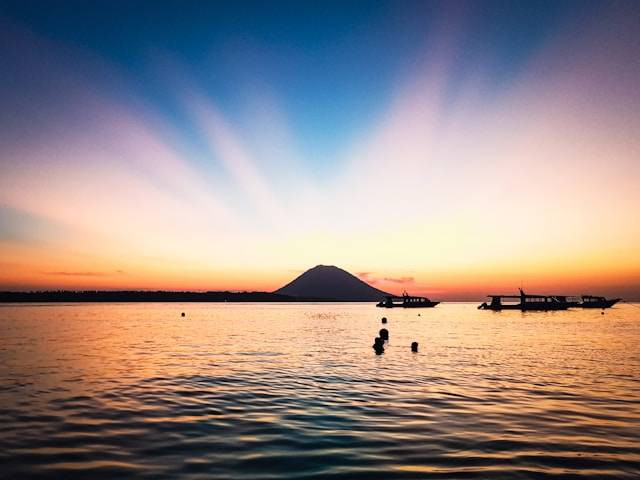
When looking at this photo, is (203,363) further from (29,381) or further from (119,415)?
(119,415)

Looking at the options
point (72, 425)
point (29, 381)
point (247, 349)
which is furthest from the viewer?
point (247, 349)

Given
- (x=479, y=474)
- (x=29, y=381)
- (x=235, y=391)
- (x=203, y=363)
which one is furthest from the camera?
(x=203, y=363)

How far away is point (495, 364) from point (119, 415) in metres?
23.7

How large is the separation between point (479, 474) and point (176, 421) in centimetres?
966

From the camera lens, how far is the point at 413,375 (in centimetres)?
2603

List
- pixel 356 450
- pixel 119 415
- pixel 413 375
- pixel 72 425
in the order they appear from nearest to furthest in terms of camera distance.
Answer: pixel 356 450
pixel 72 425
pixel 119 415
pixel 413 375

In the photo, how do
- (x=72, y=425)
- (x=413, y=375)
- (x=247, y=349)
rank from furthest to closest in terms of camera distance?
(x=247, y=349)
(x=413, y=375)
(x=72, y=425)

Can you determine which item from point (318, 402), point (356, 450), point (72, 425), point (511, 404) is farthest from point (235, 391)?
point (511, 404)

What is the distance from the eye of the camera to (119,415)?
53.0 ft

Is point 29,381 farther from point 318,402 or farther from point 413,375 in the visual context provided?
point 413,375

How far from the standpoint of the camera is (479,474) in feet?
33.9

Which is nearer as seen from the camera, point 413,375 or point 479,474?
point 479,474

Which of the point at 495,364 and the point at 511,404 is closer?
the point at 511,404

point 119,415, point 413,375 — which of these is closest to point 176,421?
point 119,415
